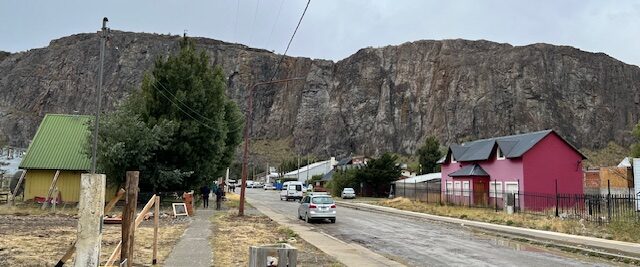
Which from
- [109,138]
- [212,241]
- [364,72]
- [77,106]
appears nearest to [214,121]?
[109,138]

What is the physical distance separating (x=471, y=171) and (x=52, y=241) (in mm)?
33160

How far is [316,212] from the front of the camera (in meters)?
27.9

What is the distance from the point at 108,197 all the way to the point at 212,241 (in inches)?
853

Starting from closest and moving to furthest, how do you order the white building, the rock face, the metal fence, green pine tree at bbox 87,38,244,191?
the metal fence < green pine tree at bbox 87,38,244,191 < the white building < the rock face

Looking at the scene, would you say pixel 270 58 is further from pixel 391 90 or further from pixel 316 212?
pixel 316 212

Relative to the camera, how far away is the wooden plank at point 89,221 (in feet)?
28.1

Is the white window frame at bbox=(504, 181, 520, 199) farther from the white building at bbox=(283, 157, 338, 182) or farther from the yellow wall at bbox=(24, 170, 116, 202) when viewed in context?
the white building at bbox=(283, 157, 338, 182)

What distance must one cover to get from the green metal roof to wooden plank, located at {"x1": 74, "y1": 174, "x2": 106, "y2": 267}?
90.4 feet

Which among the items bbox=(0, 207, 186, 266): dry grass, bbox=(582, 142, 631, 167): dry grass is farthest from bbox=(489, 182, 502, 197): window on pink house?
bbox=(582, 142, 631, 167): dry grass

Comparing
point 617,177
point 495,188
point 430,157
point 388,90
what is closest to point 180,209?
point 495,188

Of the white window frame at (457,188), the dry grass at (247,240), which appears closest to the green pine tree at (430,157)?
the white window frame at (457,188)

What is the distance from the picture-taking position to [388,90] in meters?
148

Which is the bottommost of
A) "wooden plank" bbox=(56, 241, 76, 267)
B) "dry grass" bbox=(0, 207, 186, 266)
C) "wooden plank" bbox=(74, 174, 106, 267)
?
"dry grass" bbox=(0, 207, 186, 266)

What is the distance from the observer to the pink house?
3794 centimetres
